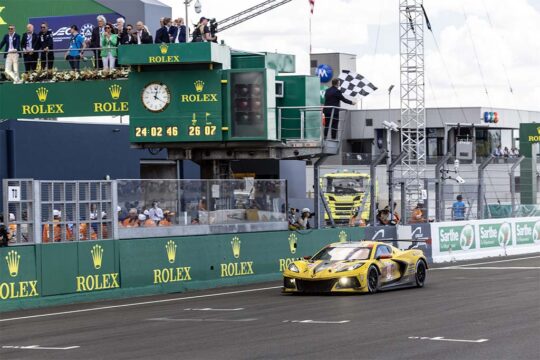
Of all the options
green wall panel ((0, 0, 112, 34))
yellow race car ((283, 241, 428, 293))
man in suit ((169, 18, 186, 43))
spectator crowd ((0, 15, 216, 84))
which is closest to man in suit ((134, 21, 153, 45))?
spectator crowd ((0, 15, 216, 84))

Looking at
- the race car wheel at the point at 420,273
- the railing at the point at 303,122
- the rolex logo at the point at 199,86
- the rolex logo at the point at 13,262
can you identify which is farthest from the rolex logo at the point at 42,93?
the race car wheel at the point at 420,273

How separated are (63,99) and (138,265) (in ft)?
34.6

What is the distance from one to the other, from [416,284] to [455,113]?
5552 centimetres

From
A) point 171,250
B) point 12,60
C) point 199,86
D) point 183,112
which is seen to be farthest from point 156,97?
point 171,250

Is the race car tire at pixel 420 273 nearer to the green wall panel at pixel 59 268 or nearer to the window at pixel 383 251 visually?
the window at pixel 383 251

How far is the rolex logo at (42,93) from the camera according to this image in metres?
33.0

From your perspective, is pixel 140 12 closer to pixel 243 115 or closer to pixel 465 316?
pixel 243 115

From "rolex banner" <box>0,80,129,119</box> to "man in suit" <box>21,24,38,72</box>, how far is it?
0.83 m

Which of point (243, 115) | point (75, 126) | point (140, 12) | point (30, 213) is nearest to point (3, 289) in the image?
point (30, 213)

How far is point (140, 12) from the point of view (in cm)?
4262

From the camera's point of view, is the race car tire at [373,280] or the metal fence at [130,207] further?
the race car tire at [373,280]

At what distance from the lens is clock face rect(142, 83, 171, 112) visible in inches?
1184

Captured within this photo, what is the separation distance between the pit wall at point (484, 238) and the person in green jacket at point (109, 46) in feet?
37.5

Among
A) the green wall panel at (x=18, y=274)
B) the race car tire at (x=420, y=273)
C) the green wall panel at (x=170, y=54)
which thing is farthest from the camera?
the green wall panel at (x=170, y=54)
